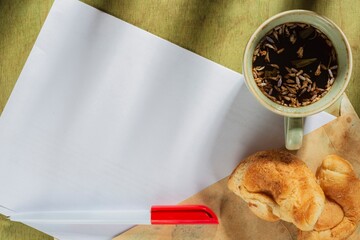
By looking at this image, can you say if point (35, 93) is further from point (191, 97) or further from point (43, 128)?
point (191, 97)

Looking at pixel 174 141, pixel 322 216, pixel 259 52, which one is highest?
pixel 259 52

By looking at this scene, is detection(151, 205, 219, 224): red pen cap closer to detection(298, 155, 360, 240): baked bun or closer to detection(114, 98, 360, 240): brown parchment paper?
detection(114, 98, 360, 240): brown parchment paper

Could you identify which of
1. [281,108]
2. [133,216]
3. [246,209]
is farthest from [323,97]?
[133,216]

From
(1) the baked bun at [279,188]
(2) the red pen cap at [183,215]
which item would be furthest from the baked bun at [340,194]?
(2) the red pen cap at [183,215]

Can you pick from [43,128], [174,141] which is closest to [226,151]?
[174,141]

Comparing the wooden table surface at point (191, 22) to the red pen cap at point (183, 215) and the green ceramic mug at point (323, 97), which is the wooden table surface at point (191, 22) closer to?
the green ceramic mug at point (323, 97)
